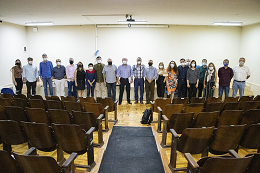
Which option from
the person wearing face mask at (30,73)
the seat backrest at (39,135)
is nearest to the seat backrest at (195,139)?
the seat backrest at (39,135)

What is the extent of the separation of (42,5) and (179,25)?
6.00 metres

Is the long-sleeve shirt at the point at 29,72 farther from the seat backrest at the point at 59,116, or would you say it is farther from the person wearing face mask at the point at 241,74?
the person wearing face mask at the point at 241,74

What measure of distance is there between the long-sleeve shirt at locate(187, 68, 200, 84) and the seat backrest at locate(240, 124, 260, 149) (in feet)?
11.4

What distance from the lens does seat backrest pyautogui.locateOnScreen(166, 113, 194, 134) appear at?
2.71m

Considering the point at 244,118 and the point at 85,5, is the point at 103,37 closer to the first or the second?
the point at 85,5

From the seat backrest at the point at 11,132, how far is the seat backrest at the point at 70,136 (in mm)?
570

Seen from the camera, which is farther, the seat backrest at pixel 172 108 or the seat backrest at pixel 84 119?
the seat backrest at pixel 172 108

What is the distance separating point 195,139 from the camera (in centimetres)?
216

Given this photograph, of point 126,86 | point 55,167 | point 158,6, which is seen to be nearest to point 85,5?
point 158,6

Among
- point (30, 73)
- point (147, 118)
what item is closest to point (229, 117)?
point (147, 118)

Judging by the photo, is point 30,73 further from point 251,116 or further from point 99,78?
point 251,116

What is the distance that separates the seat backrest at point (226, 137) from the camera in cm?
215

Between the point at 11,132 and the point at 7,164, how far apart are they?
3.03ft

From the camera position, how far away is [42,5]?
476cm
